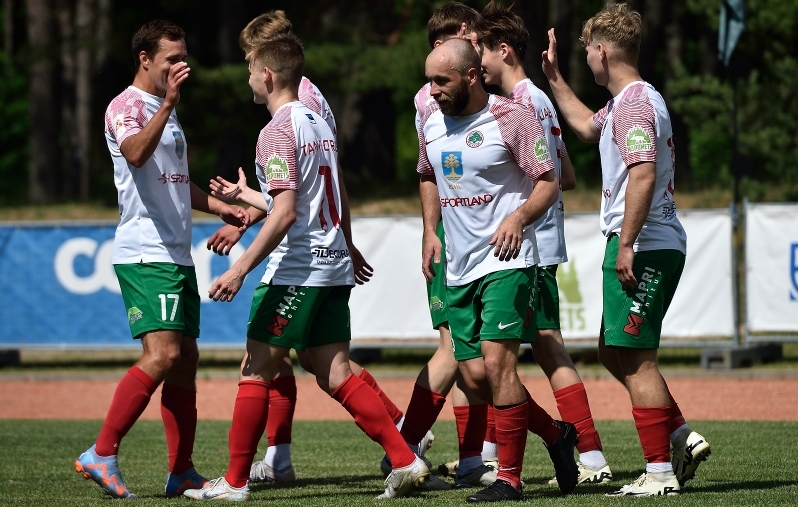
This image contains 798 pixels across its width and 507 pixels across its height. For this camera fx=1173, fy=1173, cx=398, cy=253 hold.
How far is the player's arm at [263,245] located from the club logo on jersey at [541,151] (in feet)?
3.88

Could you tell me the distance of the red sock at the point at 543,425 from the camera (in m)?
5.88

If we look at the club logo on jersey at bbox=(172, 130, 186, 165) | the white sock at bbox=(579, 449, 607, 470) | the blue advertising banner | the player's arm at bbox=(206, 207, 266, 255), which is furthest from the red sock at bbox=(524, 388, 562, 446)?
the blue advertising banner

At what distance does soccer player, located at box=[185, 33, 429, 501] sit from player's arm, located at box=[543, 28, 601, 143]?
134 centimetres

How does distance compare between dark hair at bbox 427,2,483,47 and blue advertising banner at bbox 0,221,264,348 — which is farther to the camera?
blue advertising banner at bbox 0,221,264,348

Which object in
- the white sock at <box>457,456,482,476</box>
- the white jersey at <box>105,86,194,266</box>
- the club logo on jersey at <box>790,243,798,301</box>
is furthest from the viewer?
the club logo on jersey at <box>790,243,798,301</box>

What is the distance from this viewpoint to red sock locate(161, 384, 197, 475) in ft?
20.6

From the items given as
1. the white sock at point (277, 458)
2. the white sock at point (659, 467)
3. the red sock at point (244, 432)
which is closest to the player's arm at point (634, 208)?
the white sock at point (659, 467)

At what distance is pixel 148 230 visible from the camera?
20.0 feet

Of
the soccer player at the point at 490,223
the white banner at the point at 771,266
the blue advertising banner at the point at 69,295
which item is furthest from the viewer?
the blue advertising banner at the point at 69,295

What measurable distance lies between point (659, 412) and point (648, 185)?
43.7 inches

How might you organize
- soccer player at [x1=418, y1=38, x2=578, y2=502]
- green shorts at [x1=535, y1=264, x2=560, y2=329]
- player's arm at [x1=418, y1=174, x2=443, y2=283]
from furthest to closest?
1. green shorts at [x1=535, y1=264, x2=560, y2=329]
2. player's arm at [x1=418, y1=174, x2=443, y2=283]
3. soccer player at [x1=418, y1=38, x2=578, y2=502]

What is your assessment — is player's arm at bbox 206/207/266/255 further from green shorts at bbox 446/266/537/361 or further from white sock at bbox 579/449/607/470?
white sock at bbox 579/449/607/470

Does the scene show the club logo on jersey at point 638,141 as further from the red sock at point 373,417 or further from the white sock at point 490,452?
the white sock at point 490,452

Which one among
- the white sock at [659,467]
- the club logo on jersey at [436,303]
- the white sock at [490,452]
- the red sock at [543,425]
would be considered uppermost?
the club logo on jersey at [436,303]
